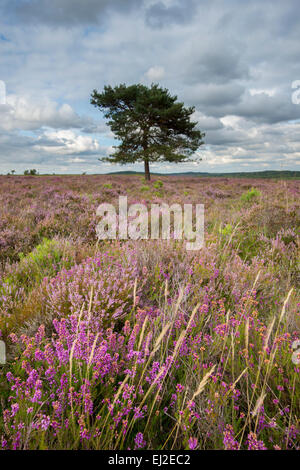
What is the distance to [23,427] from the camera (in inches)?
43.3

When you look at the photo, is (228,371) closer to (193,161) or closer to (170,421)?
(170,421)

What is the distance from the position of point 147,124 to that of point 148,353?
78.5 ft

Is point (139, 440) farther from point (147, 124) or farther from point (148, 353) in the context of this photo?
point (147, 124)

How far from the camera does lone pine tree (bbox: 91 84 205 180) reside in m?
21.7

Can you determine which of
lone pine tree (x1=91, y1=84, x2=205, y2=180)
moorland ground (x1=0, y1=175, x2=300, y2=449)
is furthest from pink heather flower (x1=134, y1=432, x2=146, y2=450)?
lone pine tree (x1=91, y1=84, x2=205, y2=180)

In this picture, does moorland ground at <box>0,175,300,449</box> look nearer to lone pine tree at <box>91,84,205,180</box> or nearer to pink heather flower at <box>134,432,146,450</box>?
pink heather flower at <box>134,432,146,450</box>

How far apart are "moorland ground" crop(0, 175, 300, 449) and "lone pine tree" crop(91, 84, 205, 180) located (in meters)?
19.6

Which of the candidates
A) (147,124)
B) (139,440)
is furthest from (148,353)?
(147,124)

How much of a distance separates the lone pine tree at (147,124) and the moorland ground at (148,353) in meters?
19.6

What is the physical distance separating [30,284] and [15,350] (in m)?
1.23

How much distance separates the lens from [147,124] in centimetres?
2283

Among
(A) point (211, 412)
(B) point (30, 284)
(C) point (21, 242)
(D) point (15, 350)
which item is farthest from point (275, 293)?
(C) point (21, 242)

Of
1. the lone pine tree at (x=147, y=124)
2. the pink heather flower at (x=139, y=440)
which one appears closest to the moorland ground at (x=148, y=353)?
the pink heather flower at (x=139, y=440)

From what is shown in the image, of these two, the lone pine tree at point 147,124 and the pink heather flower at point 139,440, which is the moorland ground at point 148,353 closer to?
the pink heather flower at point 139,440
